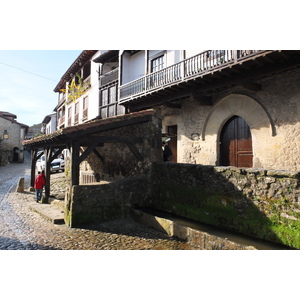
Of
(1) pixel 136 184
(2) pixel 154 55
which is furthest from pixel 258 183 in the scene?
(2) pixel 154 55

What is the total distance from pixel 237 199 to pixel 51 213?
187 inches

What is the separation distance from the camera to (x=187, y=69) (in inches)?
338

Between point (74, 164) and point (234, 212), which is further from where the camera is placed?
point (74, 164)

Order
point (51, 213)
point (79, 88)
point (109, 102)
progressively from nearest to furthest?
point (51, 213)
point (109, 102)
point (79, 88)

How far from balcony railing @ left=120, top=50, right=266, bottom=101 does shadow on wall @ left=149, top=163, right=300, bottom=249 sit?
11.9ft

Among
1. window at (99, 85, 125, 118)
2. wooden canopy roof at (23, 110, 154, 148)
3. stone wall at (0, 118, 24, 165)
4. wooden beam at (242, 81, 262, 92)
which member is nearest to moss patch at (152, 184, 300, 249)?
wooden canopy roof at (23, 110, 154, 148)

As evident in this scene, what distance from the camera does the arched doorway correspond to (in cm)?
823

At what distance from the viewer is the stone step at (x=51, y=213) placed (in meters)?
5.50

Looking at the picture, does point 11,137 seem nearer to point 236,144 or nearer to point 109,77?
point 109,77

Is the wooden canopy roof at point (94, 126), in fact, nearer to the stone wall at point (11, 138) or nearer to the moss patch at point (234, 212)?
the moss patch at point (234, 212)

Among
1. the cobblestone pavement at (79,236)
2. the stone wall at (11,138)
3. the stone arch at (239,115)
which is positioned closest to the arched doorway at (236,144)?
the stone arch at (239,115)

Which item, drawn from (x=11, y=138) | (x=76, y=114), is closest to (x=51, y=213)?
(x=76, y=114)

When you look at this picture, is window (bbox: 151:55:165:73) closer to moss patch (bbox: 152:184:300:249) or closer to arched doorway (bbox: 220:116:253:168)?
arched doorway (bbox: 220:116:253:168)

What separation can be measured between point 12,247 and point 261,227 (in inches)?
173
